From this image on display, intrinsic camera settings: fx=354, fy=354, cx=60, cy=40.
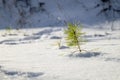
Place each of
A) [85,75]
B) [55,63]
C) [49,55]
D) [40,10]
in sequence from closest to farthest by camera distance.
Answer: [85,75]
[55,63]
[49,55]
[40,10]

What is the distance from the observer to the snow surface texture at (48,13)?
13000 mm

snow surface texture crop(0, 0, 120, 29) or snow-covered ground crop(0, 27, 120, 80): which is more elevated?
snow surface texture crop(0, 0, 120, 29)

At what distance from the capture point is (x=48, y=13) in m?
14.0

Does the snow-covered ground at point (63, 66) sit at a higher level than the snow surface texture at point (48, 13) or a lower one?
lower

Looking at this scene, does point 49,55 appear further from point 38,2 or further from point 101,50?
point 38,2

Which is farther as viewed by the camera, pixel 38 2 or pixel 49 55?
pixel 38 2

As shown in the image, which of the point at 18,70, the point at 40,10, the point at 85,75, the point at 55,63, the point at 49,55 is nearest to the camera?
the point at 85,75

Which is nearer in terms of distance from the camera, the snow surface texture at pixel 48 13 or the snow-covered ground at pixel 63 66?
the snow-covered ground at pixel 63 66

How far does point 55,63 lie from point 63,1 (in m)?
9.86

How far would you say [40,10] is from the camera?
47.0ft

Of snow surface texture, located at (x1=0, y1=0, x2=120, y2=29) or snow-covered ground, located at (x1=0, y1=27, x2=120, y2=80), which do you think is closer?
snow-covered ground, located at (x1=0, y1=27, x2=120, y2=80)

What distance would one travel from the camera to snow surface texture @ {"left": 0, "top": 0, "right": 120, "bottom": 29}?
42.7 feet

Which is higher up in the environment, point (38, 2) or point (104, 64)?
point (38, 2)

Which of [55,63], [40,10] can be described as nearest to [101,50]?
[55,63]
